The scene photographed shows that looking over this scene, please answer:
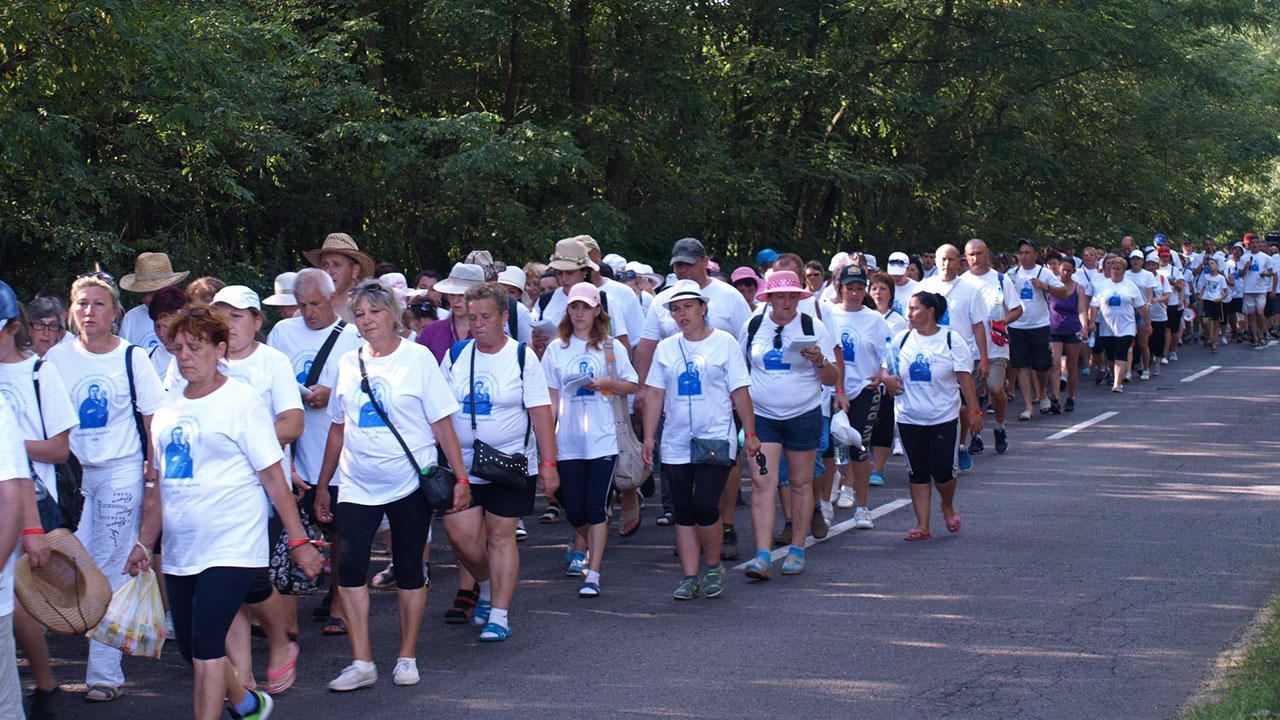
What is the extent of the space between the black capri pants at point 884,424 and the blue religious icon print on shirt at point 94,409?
5743 millimetres

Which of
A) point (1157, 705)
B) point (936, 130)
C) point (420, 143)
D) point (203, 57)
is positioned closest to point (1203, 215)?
point (936, 130)

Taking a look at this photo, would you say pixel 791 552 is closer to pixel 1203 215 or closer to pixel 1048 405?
pixel 1048 405

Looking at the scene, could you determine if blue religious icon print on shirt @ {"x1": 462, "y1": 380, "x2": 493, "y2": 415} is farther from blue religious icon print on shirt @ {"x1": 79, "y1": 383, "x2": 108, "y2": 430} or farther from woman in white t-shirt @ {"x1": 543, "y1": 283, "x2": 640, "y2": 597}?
blue religious icon print on shirt @ {"x1": 79, "y1": 383, "x2": 108, "y2": 430}

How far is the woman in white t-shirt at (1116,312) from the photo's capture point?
707 inches

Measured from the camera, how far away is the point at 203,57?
1116cm

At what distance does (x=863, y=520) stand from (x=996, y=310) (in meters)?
5.27

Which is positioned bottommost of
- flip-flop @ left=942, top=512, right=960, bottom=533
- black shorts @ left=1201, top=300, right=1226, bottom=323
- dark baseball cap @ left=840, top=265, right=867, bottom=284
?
flip-flop @ left=942, top=512, right=960, bottom=533

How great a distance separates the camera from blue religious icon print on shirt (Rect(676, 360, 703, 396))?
7645 millimetres

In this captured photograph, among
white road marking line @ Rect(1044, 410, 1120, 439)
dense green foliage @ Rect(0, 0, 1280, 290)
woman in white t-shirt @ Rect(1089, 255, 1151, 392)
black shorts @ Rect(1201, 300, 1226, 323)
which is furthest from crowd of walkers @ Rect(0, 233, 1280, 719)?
black shorts @ Rect(1201, 300, 1226, 323)

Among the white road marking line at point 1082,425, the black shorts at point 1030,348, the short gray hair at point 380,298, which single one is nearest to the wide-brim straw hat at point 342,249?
the short gray hair at point 380,298

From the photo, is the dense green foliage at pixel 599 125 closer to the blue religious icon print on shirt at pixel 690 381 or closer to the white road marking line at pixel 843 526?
the blue religious icon print on shirt at pixel 690 381

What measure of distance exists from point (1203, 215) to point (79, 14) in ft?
99.2

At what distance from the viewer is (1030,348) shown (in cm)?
1564

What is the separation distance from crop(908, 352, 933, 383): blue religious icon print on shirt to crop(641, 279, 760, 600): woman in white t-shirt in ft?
6.35
